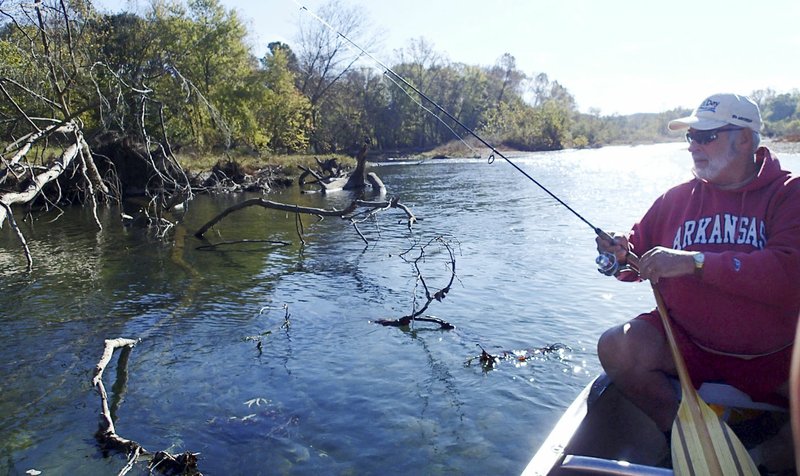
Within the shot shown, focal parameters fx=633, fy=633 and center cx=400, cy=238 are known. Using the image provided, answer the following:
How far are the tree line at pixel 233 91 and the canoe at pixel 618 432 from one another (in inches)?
155

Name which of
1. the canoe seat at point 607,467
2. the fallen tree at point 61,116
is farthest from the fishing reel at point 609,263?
the fallen tree at point 61,116

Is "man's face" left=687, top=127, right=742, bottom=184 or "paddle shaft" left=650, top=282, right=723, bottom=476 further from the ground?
"man's face" left=687, top=127, right=742, bottom=184

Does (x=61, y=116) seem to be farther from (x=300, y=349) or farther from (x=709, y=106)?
(x=709, y=106)

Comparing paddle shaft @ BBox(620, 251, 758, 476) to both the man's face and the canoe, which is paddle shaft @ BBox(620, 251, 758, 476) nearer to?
the canoe

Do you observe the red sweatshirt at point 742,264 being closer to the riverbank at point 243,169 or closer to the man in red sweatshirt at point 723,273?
the man in red sweatshirt at point 723,273

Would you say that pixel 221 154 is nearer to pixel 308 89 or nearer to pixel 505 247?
pixel 308 89

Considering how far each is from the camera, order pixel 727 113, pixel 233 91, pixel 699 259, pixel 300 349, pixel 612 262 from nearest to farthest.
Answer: pixel 699 259 → pixel 727 113 → pixel 612 262 → pixel 300 349 → pixel 233 91

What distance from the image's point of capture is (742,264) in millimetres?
3039

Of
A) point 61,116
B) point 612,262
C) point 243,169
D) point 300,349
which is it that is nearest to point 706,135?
point 612,262

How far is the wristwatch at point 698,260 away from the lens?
3129 millimetres

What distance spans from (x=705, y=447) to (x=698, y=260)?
0.89 meters

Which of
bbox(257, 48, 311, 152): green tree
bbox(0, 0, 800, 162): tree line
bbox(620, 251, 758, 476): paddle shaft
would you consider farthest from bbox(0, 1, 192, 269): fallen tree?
bbox(257, 48, 311, 152): green tree

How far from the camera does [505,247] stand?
13.3 m

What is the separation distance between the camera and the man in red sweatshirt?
10.1 feet
